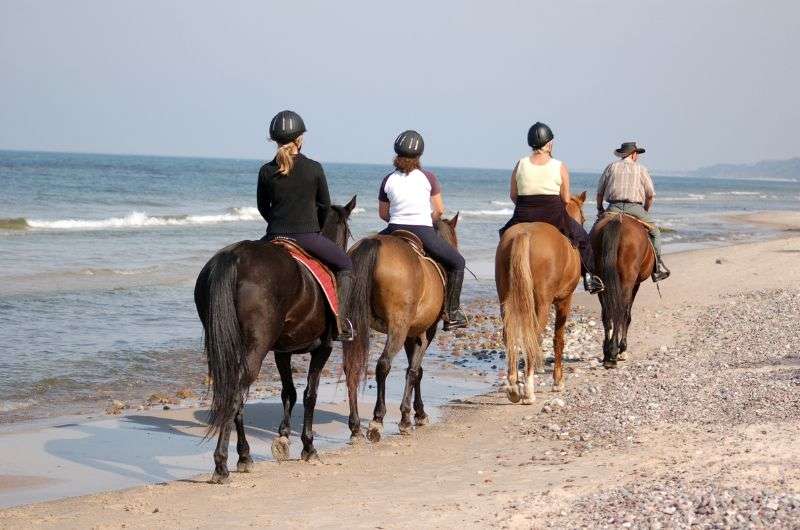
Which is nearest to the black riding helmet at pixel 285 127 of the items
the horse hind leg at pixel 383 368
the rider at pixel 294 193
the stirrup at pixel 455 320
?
the rider at pixel 294 193

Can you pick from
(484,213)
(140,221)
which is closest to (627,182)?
(140,221)

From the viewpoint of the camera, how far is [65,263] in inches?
973

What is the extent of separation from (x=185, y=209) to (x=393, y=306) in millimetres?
45618

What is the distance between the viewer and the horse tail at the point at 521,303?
10.1 metres

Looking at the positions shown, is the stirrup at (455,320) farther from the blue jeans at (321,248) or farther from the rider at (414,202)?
the blue jeans at (321,248)

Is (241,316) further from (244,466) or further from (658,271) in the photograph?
A: (658,271)

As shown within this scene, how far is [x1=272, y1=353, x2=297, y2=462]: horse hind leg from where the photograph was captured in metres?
8.30

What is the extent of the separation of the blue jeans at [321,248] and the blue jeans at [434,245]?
51.6 inches

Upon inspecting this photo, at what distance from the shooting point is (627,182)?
1305cm

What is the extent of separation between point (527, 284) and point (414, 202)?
1.40 metres

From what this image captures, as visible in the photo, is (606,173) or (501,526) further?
(606,173)

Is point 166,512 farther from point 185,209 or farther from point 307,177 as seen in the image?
point 185,209

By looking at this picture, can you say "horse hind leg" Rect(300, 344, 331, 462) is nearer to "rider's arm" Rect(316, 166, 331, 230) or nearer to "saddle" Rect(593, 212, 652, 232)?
"rider's arm" Rect(316, 166, 331, 230)

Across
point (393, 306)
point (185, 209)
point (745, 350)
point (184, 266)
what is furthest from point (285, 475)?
point (185, 209)
